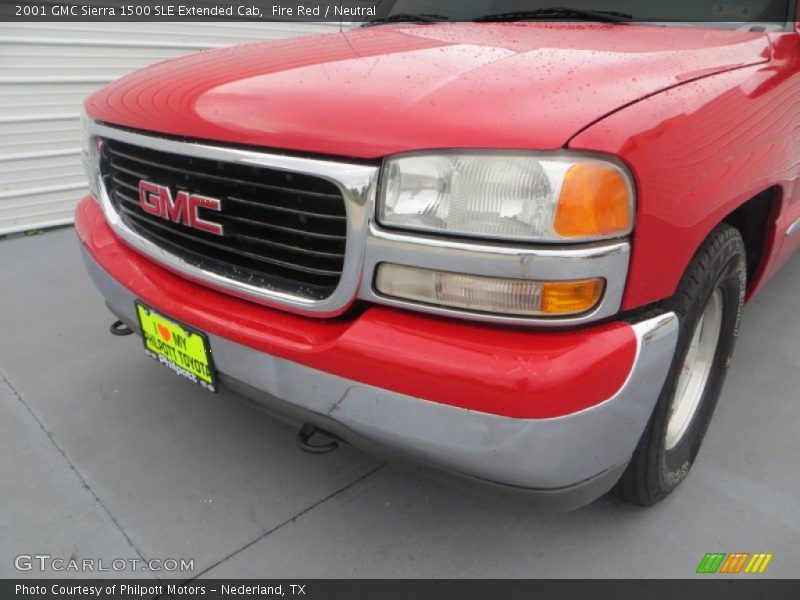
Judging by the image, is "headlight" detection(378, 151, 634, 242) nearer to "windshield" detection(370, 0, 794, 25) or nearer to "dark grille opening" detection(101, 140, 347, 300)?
"dark grille opening" detection(101, 140, 347, 300)

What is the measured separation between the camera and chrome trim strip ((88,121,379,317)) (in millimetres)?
1294

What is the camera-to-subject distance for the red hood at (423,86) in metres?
1.25

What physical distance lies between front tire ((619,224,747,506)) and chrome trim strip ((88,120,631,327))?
1.00 ft

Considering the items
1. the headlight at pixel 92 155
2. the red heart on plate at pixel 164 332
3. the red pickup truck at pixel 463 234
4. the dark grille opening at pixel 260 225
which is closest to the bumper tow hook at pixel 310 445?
the red pickup truck at pixel 463 234

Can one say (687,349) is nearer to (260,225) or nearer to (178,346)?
(260,225)

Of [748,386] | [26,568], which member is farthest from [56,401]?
[748,386]

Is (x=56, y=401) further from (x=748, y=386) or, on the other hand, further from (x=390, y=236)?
(x=748, y=386)

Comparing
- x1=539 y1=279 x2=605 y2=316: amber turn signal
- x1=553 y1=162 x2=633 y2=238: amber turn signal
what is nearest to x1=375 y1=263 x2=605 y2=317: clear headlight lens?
x1=539 y1=279 x2=605 y2=316: amber turn signal

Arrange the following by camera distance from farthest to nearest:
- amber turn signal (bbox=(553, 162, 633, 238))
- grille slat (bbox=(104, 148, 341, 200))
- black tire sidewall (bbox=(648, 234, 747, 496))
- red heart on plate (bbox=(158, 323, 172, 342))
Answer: red heart on plate (bbox=(158, 323, 172, 342)), black tire sidewall (bbox=(648, 234, 747, 496)), grille slat (bbox=(104, 148, 341, 200)), amber turn signal (bbox=(553, 162, 633, 238))

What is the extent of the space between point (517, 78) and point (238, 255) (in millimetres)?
810

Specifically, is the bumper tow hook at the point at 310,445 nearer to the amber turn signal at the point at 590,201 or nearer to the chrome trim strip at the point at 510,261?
the chrome trim strip at the point at 510,261

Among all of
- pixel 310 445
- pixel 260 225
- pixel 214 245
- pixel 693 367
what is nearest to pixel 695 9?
pixel 693 367

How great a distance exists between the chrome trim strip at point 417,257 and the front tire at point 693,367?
31 cm

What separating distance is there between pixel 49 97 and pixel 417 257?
4392mm
